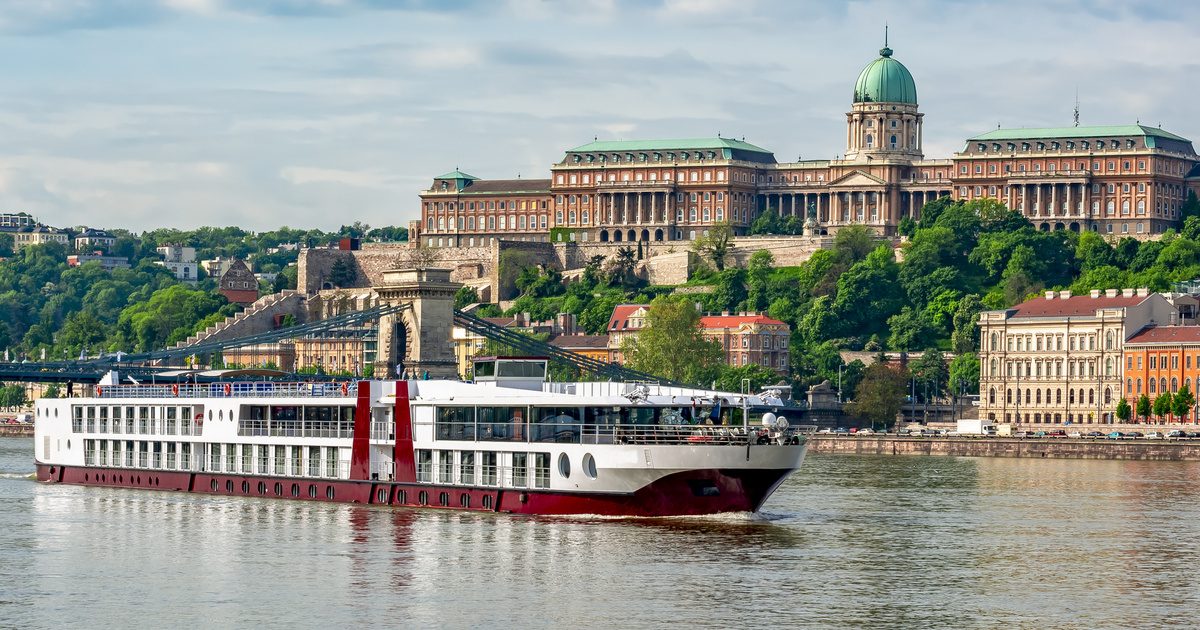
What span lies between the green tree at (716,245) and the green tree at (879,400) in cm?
4057

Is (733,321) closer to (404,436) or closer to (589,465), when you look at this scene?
(404,436)

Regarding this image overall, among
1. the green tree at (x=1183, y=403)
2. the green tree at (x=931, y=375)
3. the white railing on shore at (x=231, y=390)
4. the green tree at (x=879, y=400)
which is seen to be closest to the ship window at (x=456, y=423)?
the white railing on shore at (x=231, y=390)

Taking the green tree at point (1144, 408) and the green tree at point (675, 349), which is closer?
the green tree at point (1144, 408)

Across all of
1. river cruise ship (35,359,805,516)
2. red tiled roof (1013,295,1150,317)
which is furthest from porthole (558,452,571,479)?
red tiled roof (1013,295,1150,317)

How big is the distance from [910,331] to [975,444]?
4214 centimetres

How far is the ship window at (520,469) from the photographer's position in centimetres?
5947

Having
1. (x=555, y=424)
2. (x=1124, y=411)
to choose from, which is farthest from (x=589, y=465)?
(x=1124, y=411)

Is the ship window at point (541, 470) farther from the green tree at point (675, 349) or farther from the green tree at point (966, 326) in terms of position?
the green tree at point (966, 326)

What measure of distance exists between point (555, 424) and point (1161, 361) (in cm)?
7212

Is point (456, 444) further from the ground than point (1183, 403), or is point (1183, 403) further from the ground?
point (1183, 403)

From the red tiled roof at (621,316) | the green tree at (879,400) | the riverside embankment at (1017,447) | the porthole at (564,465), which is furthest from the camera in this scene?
the red tiled roof at (621,316)

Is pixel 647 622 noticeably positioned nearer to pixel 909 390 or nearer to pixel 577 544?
pixel 577 544

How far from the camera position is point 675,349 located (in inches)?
5448

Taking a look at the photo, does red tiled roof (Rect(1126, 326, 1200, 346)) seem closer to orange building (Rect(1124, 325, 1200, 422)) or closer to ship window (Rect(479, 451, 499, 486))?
orange building (Rect(1124, 325, 1200, 422))
